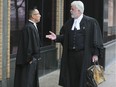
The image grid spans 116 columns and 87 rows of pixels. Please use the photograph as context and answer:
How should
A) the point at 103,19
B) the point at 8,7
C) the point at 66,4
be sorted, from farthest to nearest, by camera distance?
the point at 66,4
the point at 103,19
the point at 8,7

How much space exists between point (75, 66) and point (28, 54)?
891 millimetres

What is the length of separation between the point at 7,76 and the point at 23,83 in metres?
1.06

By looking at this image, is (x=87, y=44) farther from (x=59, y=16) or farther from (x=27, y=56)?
(x=59, y=16)

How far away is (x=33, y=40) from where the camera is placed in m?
7.63

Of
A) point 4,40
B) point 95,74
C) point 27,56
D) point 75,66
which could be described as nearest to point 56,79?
point 4,40

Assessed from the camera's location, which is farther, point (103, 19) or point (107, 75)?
point (103, 19)

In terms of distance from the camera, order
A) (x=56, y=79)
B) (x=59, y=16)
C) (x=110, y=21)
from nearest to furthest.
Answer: (x=56, y=79), (x=59, y=16), (x=110, y=21)

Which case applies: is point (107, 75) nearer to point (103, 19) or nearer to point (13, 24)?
point (103, 19)

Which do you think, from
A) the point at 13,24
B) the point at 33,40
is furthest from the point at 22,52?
the point at 13,24

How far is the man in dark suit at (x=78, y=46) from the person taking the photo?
757 cm

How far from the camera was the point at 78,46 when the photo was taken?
298 inches

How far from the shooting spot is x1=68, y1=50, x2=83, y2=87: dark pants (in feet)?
25.0

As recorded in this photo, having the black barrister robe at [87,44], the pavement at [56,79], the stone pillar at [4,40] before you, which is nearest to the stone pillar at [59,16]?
the pavement at [56,79]

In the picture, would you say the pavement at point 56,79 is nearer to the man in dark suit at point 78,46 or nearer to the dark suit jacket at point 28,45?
A: the man in dark suit at point 78,46
